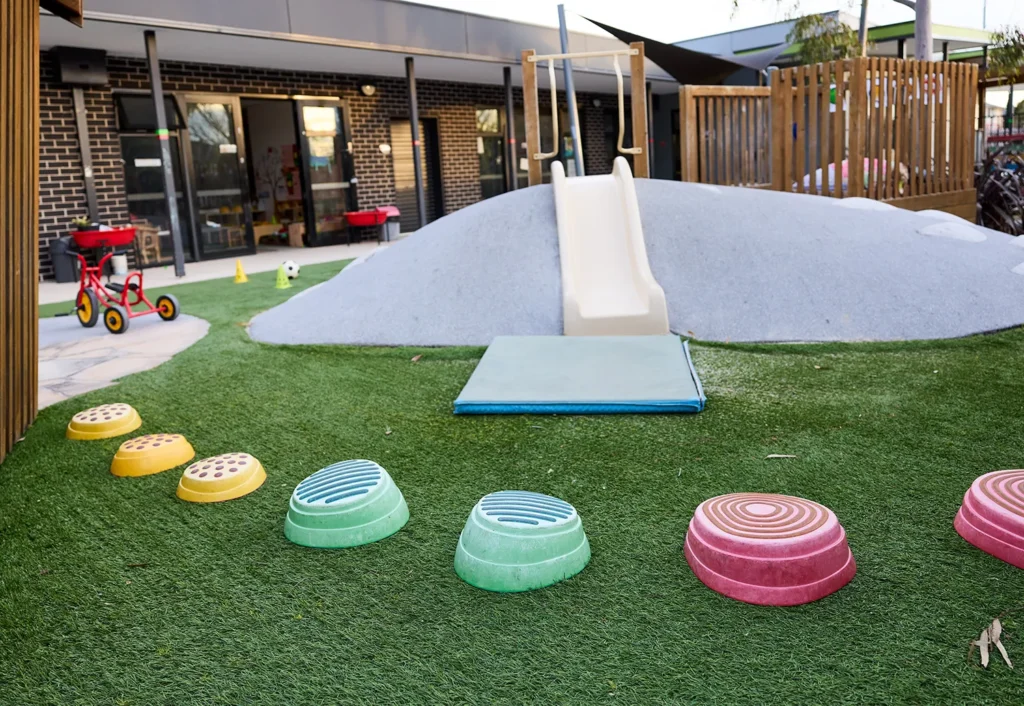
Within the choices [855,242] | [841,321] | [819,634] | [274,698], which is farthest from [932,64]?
[274,698]

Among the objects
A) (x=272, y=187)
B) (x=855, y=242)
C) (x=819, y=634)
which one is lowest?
(x=819, y=634)

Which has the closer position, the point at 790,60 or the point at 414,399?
the point at 414,399

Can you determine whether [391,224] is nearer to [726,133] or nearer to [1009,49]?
[726,133]

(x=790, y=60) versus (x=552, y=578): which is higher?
(x=790, y=60)

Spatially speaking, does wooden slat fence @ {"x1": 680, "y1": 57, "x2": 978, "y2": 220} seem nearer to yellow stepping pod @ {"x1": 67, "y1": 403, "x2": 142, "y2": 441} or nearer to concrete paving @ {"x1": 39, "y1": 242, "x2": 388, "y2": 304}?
concrete paving @ {"x1": 39, "y1": 242, "x2": 388, "y2": 304}

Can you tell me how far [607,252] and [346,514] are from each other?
3670 millimetres

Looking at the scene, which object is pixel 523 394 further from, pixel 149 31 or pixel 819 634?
pixel 149 31

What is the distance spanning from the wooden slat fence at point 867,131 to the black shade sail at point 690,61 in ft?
11.6

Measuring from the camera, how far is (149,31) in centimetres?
877

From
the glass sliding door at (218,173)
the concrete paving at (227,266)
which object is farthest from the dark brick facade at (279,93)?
the concrete paving at (227,266)

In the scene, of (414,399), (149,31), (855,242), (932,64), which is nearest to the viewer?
(414,399)

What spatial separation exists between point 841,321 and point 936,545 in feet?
9.28

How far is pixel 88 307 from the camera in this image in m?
6.07

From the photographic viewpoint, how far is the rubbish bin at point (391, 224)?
44.2 feet
